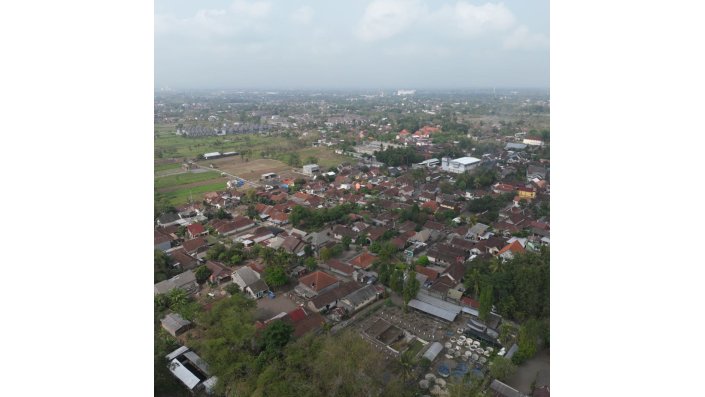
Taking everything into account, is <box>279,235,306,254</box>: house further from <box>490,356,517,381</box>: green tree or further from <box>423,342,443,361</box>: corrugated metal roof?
<box>490,356,517,381</box>: green tree

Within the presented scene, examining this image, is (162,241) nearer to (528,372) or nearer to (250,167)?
(528,372)

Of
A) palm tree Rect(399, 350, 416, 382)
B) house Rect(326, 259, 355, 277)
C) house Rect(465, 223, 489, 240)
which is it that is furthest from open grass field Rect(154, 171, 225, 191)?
palm tree Rect(399, 350, 416, 382)

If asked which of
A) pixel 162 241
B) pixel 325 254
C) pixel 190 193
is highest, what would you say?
pixel 190 193

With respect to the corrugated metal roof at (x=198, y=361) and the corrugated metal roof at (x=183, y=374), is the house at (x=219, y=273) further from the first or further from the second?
the corrugated metal roof at (x=183, y=374)

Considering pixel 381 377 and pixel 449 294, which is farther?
pixel 449 294

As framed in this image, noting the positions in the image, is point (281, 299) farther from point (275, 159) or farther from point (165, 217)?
point (275, 159)

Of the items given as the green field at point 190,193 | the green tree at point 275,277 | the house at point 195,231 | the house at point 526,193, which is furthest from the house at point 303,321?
the house at point 526,193

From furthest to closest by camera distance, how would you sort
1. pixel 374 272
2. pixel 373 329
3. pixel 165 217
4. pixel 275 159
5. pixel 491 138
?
pixel 491 138 < pixel 275 159 < pixel 165 217 < pixel 374 272 < pixel 373 329

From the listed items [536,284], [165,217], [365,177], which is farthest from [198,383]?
[365,177]

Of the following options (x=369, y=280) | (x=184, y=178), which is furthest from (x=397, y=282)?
(x=184, y=178)
